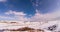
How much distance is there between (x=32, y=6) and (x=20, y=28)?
0.28 metres

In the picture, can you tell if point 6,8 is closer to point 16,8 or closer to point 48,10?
point 16,8

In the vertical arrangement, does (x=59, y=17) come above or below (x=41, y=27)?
above

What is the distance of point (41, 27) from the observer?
1304 millimetres

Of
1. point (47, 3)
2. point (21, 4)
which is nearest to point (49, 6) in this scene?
point (47, 3)

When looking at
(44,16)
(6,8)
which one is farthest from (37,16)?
(6,8)

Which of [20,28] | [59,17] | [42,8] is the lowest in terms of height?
[20,28]

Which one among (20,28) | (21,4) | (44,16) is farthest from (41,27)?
(21,4)

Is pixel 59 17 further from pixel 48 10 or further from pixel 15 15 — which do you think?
pixel 15 15

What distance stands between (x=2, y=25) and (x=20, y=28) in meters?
0.20

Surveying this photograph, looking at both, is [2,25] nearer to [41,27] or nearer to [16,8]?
[16,8]

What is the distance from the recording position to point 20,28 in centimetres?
129

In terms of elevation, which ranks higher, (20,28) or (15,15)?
(15,15)

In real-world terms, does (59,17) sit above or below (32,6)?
below

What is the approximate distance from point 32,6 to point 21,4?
0.13 m
